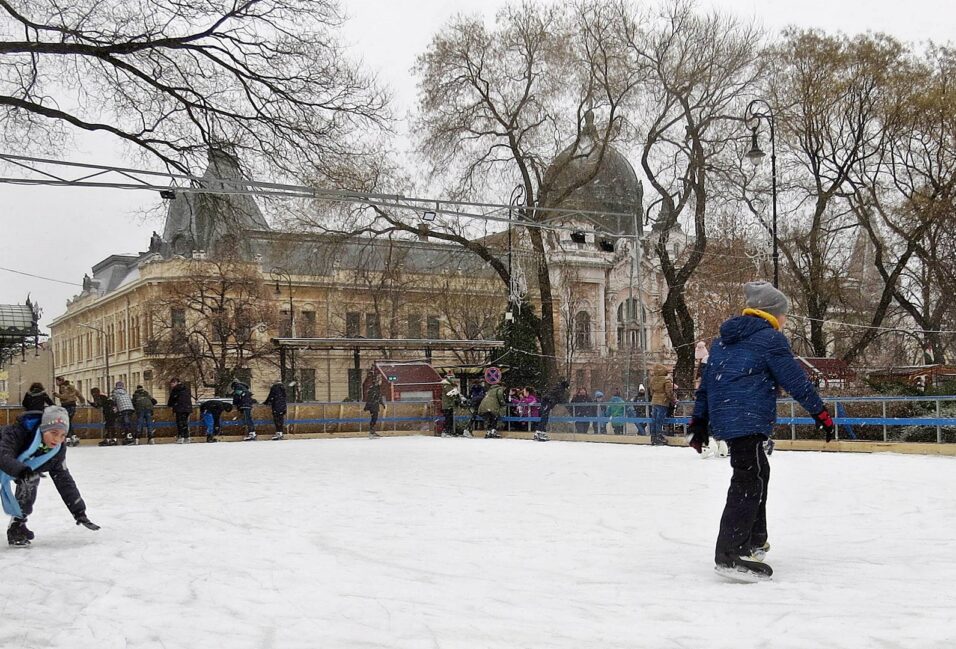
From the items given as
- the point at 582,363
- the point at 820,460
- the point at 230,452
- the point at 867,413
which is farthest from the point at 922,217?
the point at 582,363

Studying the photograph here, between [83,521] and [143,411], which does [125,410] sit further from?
[83,521]

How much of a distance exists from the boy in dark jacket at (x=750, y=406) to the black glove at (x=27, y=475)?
470 cm

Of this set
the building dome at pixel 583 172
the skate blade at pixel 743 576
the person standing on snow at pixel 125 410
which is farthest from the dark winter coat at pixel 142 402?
the skate blade at pixel 743 576

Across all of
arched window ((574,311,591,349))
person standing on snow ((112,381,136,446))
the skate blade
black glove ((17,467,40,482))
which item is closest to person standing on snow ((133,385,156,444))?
person standing on snow ((112,381,136,446))

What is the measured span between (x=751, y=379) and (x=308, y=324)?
54138 mm

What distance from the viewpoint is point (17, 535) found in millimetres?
7281

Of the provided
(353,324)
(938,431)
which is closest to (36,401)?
(938,431)

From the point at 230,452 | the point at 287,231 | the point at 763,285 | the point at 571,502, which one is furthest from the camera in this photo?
the point at 287,231

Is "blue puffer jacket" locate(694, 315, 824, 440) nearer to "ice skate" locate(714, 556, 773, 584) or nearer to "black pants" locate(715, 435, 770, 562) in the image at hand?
"black pants" locate(715, 435, 770, 562)

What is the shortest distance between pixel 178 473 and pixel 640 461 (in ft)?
21.4

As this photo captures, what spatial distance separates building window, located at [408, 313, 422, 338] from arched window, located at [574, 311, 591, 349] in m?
16.0

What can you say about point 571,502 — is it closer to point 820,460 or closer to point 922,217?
point 820,460

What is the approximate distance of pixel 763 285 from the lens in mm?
5992

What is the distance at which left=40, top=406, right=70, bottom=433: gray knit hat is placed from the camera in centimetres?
737
